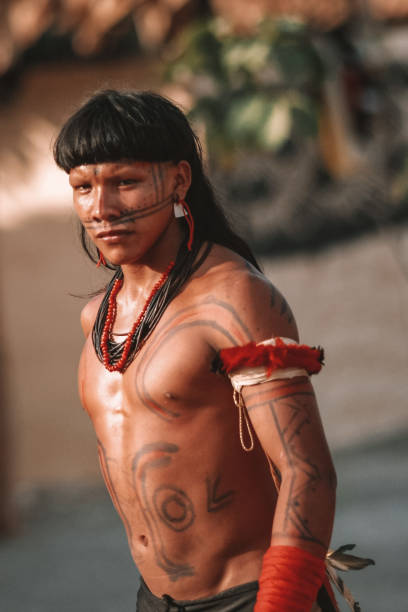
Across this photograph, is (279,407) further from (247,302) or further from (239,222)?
(239,222)

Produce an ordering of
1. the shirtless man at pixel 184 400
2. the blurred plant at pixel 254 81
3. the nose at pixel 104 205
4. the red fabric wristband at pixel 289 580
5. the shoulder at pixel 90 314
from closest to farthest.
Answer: the red fabric wristband at pixel 289 580 < the shirtless man at pixel 184 400 < the nose at pixel 104 205 < the shoulder at pixel 90 314 < the blurred plant at pixel 254 81

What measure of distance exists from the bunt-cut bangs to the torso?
0.26 metres

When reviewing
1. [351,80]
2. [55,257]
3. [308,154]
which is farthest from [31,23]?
[308,154]

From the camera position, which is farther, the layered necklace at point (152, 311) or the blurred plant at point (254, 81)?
the blurred plant at point (254, 81)

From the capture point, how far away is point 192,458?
1962mm

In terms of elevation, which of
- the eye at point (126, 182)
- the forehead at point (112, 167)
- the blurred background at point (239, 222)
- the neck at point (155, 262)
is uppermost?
the forehead at point (112, 167)

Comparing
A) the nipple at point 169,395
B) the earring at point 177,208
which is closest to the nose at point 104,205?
the earring at point 177,208

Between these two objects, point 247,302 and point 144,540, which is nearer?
point 247,302

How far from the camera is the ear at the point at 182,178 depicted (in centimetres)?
207

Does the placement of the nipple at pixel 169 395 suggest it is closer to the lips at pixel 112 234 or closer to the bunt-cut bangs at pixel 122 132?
the lips at pixel 112 234

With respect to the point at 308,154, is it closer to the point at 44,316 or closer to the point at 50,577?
the point at 44,316

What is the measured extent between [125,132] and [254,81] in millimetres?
3077

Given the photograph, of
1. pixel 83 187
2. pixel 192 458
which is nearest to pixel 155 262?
pixel 83 187

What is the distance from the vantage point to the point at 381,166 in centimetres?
846
